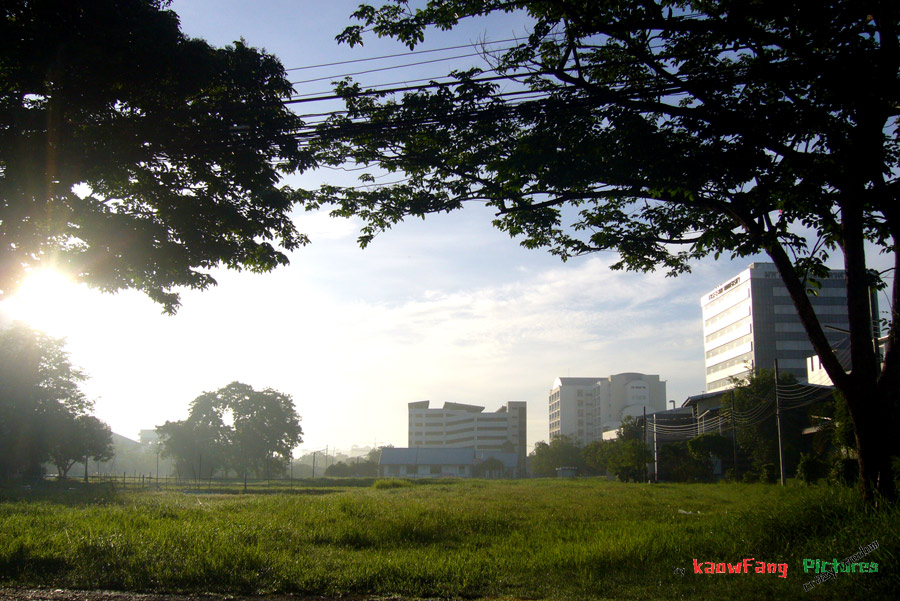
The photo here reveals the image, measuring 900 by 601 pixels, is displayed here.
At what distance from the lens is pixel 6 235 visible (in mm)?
11906

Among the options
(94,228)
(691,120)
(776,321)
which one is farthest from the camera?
(776,321)

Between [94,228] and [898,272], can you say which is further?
[94,228]

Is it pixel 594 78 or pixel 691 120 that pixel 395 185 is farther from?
pixel 691 120

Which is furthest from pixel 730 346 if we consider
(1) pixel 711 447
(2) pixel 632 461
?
(1) pixel 711 447

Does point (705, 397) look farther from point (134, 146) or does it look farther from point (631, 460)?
point (134, 146)

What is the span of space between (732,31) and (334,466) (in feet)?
359

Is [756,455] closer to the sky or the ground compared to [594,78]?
closer to the ground

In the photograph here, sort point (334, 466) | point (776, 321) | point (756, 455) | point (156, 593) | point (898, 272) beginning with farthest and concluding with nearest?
point (334, 466), point (776, 321), point (756, 455), point (898, 272), point (156, 593)

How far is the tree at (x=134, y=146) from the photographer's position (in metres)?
10.4

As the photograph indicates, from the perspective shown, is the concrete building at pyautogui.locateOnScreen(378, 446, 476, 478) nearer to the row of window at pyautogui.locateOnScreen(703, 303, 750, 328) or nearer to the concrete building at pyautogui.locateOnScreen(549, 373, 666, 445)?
the concrete building at pyautogui.locateOnScreen(549, 373, 666, 445)

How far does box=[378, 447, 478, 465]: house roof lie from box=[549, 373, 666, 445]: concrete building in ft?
92.8

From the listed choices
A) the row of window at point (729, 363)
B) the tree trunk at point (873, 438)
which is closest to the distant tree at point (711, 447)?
the tree trunk at point (873, 438)

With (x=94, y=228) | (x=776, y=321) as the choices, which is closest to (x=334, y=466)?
(x=776, y=321)

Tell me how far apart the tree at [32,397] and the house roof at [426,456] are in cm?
6194
